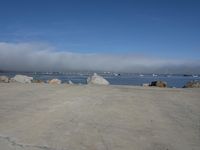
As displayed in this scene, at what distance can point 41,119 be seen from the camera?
730 cm

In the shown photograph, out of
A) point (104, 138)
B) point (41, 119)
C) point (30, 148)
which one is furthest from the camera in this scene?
point (41, 119)

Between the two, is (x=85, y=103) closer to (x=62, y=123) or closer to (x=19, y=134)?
(x=62, y=123)

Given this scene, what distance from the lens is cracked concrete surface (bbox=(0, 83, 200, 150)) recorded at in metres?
5.48

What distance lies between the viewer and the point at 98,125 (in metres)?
6.80

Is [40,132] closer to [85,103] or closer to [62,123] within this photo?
[62,123]

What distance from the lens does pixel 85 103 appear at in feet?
32.2

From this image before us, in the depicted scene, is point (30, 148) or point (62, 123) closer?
point (30, 148)

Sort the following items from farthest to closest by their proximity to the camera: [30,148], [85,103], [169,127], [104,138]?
[85,103], [169,127], [104,138], [30,148]

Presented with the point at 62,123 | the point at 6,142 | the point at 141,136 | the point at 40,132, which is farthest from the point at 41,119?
the point at 141,136

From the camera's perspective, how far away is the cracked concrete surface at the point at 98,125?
548cm

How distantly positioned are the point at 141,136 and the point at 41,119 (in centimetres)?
252

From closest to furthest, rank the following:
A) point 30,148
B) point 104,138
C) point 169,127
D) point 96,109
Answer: point 30,148
point 104,138
point 169,127
point 96,109

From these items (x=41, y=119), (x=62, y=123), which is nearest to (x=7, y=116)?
(x=41, y=119)

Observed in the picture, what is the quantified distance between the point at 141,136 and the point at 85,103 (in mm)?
4036
